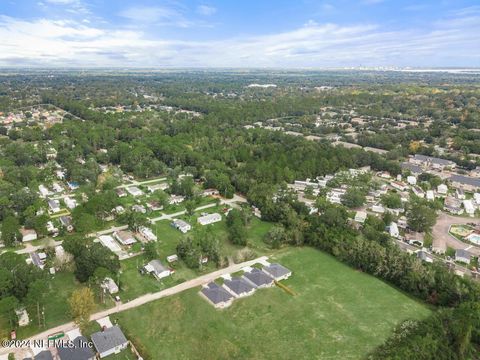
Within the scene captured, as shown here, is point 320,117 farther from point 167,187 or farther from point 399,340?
point 399,340

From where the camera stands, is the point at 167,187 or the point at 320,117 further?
the point at 320,117

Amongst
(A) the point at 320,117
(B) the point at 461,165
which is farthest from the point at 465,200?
(A) the point at 320,117

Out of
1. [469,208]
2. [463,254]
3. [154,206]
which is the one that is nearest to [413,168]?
[469,208]

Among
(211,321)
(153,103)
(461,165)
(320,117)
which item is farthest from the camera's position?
(153,103)

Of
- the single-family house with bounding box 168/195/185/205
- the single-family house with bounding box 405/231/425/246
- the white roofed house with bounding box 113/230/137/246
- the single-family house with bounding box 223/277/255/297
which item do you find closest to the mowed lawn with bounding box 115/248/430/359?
the single-family house with bounding box 223/277/255/297

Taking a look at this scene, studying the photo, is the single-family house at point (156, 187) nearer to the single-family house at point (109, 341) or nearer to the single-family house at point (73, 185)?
the single-family house at point (73, 185)

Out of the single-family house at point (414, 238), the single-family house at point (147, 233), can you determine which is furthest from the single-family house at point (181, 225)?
the single-family house at point (414, 238)

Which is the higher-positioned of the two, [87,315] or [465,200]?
[87,315]

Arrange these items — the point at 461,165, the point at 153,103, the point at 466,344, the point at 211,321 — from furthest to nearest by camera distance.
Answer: the point at 153,103, the point at 461,165, the point at 211,321, the point at 466,344
